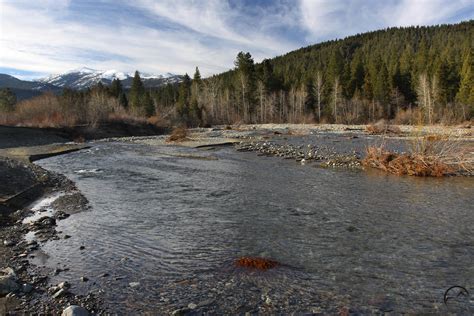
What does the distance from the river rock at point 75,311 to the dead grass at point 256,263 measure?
3561 millimetres

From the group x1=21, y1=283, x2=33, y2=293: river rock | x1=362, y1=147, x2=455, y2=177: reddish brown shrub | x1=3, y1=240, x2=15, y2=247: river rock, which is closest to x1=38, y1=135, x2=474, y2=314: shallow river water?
x1=21, y1=283, x2=33, y2=293: river rock

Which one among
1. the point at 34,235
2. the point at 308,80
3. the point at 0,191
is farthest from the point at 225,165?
the point at 308,80

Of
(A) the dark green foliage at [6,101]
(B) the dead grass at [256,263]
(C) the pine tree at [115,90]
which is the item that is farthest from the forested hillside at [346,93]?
(B) the dead grass at [256,263]

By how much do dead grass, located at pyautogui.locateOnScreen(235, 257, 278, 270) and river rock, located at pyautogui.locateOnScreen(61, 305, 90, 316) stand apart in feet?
11.7

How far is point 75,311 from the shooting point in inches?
251

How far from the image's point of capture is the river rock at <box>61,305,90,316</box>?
631 cm

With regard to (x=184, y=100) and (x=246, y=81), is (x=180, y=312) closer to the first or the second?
(x=246, y=81)

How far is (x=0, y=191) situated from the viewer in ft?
49.5

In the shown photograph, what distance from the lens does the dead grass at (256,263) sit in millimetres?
8711

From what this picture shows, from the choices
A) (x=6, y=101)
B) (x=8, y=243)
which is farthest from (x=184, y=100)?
(x=8, y=243)

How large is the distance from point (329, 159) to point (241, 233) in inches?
638

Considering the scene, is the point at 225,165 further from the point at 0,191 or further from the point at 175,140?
the point at 175,140

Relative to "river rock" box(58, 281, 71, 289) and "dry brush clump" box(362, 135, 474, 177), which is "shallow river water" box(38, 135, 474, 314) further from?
"dry brush clump" box(362, 135, 474, 177)

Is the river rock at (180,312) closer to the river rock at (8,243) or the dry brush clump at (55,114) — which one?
the river rock at (8,243)
